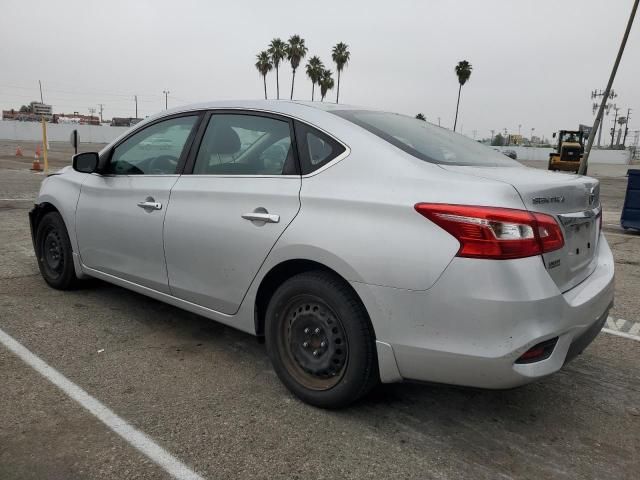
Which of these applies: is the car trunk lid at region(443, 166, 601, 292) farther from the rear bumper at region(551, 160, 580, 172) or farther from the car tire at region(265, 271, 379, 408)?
the rear bumper at region(551, 160, 580, 172)

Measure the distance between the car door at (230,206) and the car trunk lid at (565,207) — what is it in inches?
35.8

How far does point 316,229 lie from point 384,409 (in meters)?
1.02

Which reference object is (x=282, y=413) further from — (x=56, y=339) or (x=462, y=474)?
(x=56, y=339)

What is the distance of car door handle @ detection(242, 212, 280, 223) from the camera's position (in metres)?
2.72

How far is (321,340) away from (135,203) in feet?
5.65

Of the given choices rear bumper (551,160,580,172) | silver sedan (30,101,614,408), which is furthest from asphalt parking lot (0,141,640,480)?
rear bumper (551,160,580,172)

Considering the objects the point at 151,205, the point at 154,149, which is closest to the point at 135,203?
the point at 151,205

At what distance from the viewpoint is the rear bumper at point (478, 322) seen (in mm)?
2127

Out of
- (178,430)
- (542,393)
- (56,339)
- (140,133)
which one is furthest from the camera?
(140,133)

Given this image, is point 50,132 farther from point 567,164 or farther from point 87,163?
point 87,163

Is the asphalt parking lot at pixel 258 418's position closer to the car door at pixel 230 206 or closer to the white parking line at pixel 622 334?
the white parking line at pixel 622 334

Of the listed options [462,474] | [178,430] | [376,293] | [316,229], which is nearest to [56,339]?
[178,430]

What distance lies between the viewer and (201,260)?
310 centimetres

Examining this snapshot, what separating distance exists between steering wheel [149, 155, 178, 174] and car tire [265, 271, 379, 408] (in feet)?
4.14
